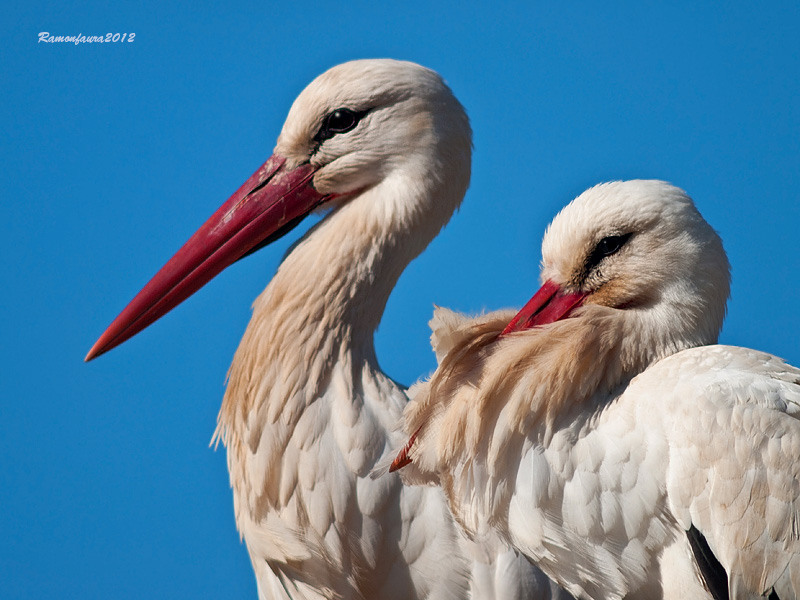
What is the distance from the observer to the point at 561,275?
72.2 inches

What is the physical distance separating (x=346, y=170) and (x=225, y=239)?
27 cm

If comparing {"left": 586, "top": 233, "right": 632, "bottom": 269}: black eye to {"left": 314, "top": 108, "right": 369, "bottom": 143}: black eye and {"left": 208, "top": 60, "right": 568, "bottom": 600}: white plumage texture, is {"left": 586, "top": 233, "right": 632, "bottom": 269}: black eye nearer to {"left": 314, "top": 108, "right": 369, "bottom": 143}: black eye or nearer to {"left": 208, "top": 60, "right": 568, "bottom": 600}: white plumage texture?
{"left": 208, "top": 60, "right": 568, "bottom": 600}: white plumage texture

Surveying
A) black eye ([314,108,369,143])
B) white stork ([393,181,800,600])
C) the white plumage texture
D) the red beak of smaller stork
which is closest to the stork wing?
white stork ([393,181,800,600])

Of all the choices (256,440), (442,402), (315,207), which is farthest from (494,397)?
(315,207)

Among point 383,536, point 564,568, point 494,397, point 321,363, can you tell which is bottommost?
point 564,568

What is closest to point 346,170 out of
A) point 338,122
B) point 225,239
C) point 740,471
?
point 338,122

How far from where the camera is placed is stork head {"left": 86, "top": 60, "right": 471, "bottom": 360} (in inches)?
78.2

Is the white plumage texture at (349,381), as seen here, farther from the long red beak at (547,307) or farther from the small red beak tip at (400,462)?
the long red beak at (547,307)

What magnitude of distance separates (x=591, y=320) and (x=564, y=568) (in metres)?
0.40

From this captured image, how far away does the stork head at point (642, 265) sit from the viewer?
1.74 m

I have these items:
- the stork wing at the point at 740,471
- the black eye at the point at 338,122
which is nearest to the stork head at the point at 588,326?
the stork wing at the point at 740,471

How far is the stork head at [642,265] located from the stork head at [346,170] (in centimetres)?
29

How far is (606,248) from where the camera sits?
1.80 metres

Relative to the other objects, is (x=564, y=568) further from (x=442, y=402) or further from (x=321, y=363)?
(x=321, y=363)
